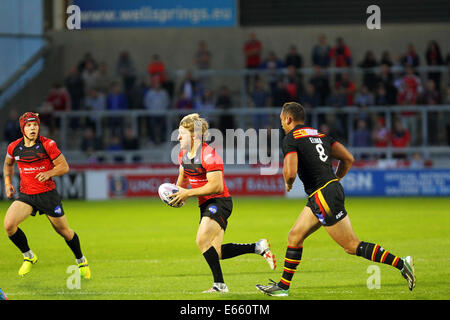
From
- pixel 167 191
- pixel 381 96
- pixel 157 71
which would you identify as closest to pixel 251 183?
pixel 381 96

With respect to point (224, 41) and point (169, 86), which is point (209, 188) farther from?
point (224, 41)

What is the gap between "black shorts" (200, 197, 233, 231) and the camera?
383 inches

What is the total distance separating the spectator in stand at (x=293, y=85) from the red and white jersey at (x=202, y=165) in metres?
17.7

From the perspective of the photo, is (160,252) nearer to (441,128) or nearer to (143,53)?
(441,128)

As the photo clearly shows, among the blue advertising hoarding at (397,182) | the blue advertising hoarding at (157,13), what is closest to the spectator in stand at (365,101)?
the blue advertising hoarding at (397,182)

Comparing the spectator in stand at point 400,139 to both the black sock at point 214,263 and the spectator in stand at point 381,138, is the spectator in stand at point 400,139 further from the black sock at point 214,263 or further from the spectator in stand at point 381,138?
the black sock at point 214,263

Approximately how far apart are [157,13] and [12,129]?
7161mm

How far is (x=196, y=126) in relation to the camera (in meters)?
9.52

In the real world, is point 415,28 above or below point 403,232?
above

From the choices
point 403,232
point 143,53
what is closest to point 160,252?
point 403,232

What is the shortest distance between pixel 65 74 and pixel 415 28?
1331 cm

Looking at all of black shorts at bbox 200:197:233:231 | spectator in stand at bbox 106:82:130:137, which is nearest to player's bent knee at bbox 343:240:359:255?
black shorts at bbox 200:197:233:231

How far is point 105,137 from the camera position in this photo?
29.2m

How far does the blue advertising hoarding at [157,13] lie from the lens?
101 feet
